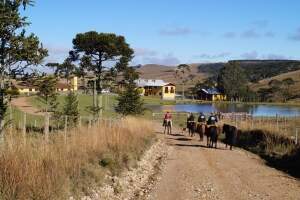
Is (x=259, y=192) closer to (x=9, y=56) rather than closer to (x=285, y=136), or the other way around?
(x=9, y=56)

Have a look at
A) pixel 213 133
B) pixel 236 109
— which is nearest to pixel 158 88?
pixel 236 109

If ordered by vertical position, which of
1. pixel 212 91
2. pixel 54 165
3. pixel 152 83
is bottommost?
pixel 54 165

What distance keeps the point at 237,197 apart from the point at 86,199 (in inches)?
197

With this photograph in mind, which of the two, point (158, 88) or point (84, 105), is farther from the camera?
point (158, 88)

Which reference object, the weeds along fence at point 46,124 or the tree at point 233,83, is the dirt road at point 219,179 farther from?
the tree at point 233,83

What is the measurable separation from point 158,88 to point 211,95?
661 inches

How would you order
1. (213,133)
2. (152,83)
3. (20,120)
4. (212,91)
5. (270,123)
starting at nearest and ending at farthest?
(213,133)
(20,120)
(270,123)
(212,91)
(152,83)

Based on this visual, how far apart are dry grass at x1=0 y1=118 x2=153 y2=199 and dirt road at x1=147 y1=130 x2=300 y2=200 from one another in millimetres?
Answer: 1801

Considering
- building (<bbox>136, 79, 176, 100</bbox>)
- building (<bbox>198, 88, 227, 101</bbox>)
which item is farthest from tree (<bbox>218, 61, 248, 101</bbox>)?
building (<bbox>136, 79, 176, 100</bbox>)

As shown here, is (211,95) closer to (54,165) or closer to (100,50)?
(100,50)

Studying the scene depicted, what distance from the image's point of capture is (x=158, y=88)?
17575cm

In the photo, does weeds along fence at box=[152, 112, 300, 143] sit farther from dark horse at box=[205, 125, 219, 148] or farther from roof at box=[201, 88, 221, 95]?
roof at box=[201, 88, 221, 95]

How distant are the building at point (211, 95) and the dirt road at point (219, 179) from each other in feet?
468

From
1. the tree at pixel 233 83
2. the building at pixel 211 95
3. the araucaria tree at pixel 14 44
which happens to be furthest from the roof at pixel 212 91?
the araucaria tree at pixel 14 44
